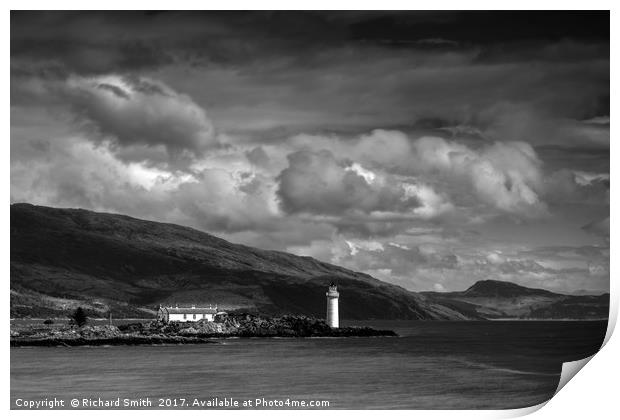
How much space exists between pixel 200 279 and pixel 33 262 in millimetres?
24029

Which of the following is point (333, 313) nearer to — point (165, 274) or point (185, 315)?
point (185, 315)

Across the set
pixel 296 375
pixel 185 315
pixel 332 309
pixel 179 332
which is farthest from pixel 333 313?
pixel 296 375

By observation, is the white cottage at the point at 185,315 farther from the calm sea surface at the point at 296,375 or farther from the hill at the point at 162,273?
the hill at the point at 162,273

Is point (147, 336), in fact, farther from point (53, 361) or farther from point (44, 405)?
point (44, 405)

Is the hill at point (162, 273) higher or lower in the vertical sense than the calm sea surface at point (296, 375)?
higher

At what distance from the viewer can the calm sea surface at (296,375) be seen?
2202 centimetres

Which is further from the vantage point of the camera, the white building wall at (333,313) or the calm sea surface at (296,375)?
the white building wall at (333,313)

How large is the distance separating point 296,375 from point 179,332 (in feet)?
72.8

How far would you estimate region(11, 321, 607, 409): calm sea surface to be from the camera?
867 inches

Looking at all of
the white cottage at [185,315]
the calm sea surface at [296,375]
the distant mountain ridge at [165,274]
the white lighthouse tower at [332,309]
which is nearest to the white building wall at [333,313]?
the white lighthouse tower at [332,309]

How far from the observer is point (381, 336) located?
2212 inches

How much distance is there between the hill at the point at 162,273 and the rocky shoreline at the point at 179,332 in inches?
2144

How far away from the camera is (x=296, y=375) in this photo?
27781mm
